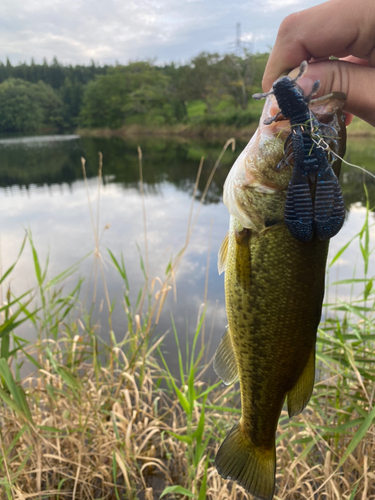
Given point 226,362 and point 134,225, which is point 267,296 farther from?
point 134,225

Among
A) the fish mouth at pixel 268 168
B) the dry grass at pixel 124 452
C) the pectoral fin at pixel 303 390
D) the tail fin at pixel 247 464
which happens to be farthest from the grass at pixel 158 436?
the fish mouth at pixel 268 168

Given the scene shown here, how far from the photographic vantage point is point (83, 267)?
8.29 m

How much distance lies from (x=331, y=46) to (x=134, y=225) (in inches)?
446

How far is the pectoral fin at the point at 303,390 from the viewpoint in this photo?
1.43 m

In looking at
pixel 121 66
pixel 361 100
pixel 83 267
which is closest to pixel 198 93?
pixel 121 66

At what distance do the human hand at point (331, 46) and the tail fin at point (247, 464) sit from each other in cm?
153

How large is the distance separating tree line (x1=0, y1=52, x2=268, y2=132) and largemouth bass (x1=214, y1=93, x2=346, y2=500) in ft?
130

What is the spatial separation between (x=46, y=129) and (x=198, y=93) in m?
35.3

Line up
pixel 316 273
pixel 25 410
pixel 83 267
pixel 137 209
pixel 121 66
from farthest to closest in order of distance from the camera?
pixel 121 66
pixel 137 209
pixel 83 267
pixel 25 410
pixel 316 273

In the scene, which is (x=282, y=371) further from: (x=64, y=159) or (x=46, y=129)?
(x=46, y=129)

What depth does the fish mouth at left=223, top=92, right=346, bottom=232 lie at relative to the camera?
1265 mm

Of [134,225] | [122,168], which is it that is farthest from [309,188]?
[122,168]

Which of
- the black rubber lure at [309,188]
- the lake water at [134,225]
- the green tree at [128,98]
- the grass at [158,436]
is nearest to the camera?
the black rubber lure at [309,188]

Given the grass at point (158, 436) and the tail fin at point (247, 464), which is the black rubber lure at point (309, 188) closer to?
Answer: the tail fin at point (247, 464)
